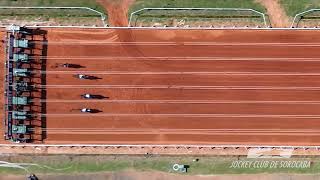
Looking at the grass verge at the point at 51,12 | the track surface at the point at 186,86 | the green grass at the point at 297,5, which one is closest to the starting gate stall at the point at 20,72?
the track surface at the point at 186,86

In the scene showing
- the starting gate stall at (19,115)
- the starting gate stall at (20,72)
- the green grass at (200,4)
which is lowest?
the starting gate stall at (19,115)

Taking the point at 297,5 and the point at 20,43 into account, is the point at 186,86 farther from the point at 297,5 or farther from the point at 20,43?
the point at 20,43

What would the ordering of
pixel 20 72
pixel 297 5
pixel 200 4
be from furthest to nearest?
pixel 297 5
pixel 200 4
pixel 20 72

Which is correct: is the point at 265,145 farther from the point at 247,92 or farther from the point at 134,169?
the point at 134,169

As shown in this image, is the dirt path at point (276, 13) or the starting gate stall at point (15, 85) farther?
the dirt path at point (276, 13)

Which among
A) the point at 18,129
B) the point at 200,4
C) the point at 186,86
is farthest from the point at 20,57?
the point at 200,4

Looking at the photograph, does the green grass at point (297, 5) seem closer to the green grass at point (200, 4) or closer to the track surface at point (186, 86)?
the green grass at point (200, 4)
